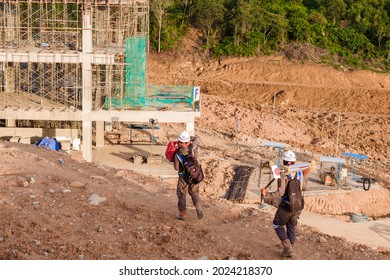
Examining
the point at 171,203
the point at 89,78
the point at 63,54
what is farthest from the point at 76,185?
the point at 63,54

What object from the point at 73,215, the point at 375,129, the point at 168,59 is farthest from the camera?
the point at 168,59

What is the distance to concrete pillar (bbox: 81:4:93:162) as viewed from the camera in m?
22.3

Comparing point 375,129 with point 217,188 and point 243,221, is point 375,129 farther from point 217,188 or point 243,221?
point 243,221

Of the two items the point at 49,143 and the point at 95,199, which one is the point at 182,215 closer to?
the point at 95,199

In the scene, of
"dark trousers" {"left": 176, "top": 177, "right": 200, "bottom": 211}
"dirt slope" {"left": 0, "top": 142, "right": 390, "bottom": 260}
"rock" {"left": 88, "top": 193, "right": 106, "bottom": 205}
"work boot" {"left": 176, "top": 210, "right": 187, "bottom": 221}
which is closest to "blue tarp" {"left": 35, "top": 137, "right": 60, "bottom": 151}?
"dirt slope" {"left": 0, "top": 142, "right": 390, "bottom": 260}

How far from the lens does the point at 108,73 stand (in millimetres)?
24375

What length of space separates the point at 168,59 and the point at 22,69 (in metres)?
16.5

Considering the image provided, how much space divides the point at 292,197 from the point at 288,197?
0.06m

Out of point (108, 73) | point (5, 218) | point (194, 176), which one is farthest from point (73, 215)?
point (108, 73)

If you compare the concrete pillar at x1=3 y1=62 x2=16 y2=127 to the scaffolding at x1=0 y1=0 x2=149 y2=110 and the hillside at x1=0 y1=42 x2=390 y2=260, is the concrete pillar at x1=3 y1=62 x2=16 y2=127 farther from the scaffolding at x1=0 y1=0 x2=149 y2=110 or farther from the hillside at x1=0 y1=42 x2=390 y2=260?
the hillside at x1=0 y1=42 x2=390 y2=260

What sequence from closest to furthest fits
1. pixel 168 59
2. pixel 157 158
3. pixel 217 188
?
pixel 217 188, pixel 157 158, pixel 168 59

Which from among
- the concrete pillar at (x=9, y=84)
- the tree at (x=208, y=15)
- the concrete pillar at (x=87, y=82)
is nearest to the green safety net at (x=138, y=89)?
the concrete pillar at (x=87, y=82)

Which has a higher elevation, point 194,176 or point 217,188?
point 194,176

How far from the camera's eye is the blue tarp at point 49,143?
21.9 meters
